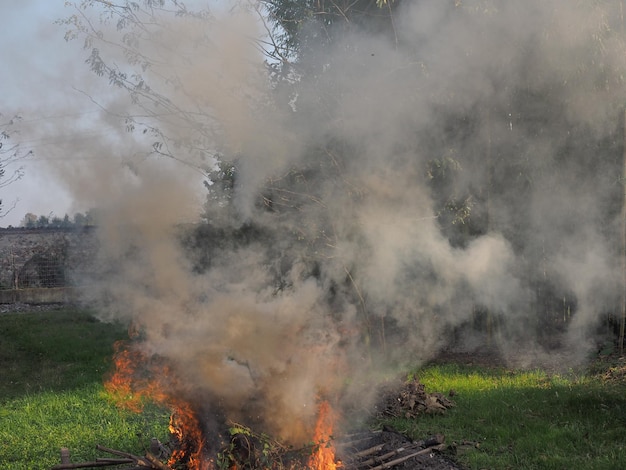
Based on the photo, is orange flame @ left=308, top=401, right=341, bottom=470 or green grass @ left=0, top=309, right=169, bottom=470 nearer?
orange flame @ left=308, top=401, right=341, bottom=470

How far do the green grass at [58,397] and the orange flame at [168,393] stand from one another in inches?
25.5

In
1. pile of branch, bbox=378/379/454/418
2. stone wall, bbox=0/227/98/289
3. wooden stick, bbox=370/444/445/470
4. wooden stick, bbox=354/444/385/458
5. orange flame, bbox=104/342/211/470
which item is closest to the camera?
orange flame, bbox=104/342/211/470

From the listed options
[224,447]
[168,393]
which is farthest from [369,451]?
[168,393]

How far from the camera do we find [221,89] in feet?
19.7

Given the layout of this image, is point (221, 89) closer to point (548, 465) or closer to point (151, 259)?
point (151, 259)

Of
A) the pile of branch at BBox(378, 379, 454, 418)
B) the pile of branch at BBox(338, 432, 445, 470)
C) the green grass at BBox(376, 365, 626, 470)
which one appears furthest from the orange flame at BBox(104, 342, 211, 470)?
the pile of branch at BBox(378, 379, 454, 418)

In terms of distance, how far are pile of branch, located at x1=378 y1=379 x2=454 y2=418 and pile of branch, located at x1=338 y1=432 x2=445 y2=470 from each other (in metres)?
1.37

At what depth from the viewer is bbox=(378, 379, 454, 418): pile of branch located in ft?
23.3

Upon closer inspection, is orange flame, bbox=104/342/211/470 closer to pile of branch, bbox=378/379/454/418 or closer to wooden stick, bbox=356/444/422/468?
wooden stick, bbox=356/444/422/468

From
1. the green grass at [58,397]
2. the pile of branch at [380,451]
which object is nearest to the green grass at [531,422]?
the pile of branch at [380,451]

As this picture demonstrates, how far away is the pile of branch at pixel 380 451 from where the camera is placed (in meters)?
4.88

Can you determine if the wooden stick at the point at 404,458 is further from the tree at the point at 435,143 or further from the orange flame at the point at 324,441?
the tree at the point at 435,143

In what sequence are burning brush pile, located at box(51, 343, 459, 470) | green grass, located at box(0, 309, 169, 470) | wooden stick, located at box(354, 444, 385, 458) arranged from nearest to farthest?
burning brush pile, located at box(51, 343, 459, 470)
wooden stick, located at box(354, 444, 385, 458)
green grass, located at box(0, 309, 169, 470)

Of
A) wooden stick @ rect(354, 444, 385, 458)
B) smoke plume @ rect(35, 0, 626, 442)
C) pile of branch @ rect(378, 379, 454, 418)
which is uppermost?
smoke plume @ rect(35, 0, 626, 442)
